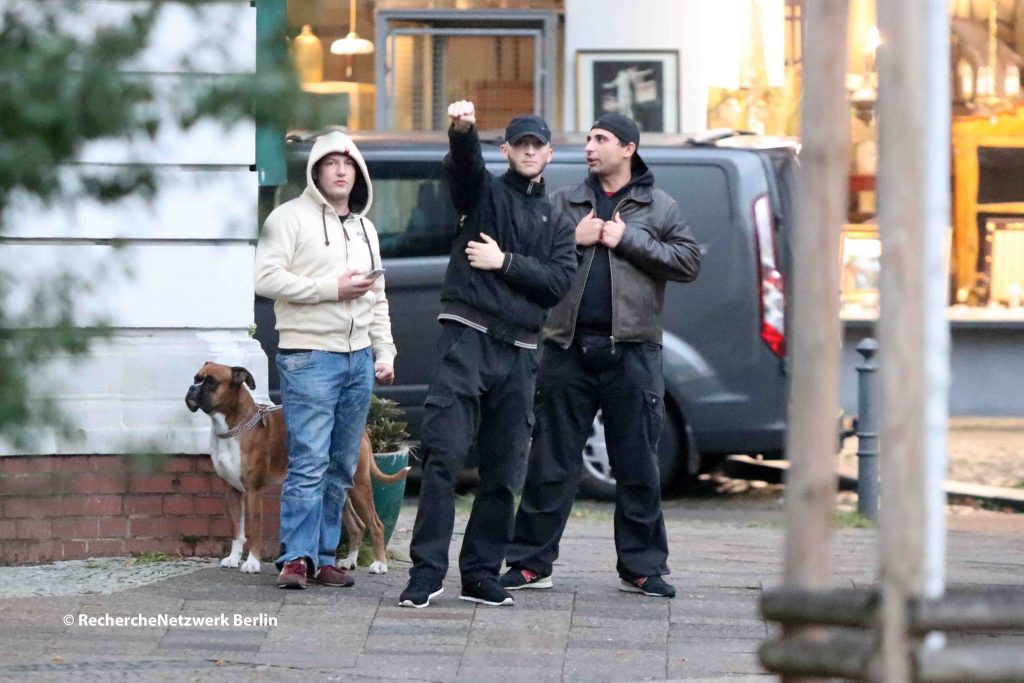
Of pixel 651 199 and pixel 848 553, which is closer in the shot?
pixel 651 199

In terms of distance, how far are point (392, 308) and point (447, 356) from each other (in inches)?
130

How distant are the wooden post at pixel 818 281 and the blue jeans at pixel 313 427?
381cm

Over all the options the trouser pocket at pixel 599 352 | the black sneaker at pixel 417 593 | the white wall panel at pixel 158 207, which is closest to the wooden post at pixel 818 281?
the white wall panel at pixel 158 207

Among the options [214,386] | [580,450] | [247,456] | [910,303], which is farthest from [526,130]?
[910,303]

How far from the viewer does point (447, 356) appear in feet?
21.0

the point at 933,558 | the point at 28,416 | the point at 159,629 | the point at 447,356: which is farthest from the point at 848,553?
the point at 28,416

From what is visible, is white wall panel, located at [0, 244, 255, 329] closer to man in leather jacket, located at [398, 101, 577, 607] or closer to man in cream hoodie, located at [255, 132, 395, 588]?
man in cream hoodie, located at [255, 132, 395, 588]

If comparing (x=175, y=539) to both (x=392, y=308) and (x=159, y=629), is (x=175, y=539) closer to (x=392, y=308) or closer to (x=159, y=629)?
(x=159, y=629)

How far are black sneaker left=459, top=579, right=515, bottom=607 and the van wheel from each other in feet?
11.1

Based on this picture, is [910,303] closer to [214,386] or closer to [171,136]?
[171,136]

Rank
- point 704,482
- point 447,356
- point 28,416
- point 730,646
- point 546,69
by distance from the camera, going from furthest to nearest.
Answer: point 546,69, point 704,482, point 447,356, point 730,646, point 28,416

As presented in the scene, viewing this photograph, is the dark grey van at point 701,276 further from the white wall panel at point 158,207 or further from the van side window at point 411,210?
the white wall panel at point 158,207

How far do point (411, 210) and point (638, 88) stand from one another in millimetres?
3904

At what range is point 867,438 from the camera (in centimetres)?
924
